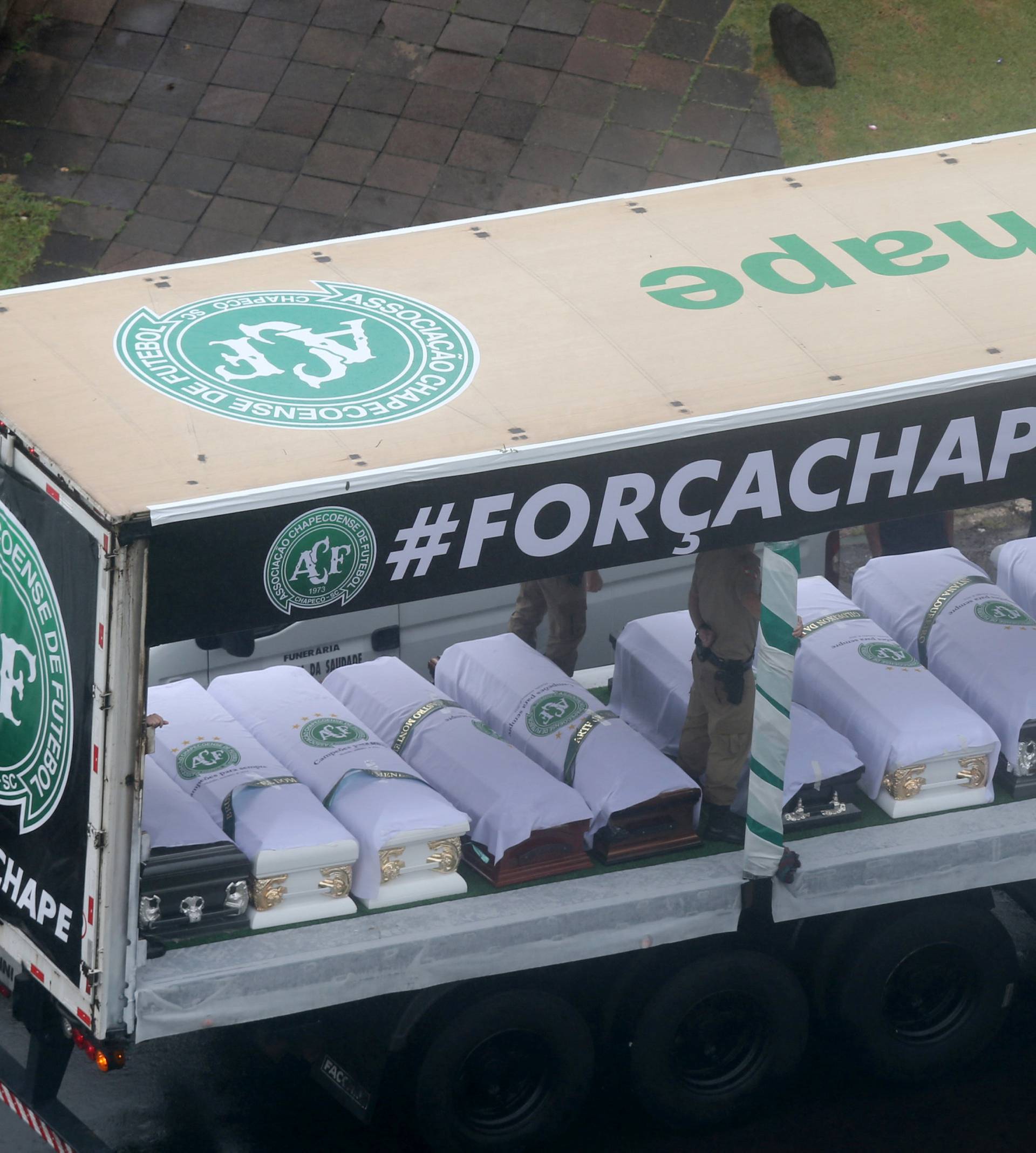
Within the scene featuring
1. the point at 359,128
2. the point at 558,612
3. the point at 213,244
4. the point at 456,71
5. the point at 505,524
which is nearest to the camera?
the point at 505,524

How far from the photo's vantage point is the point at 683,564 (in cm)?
962

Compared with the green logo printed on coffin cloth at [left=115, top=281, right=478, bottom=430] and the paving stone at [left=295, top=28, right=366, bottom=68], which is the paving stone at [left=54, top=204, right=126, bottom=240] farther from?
the green logo printed on coffin cloth at [left=115, top=281, right=478, bottom=430]

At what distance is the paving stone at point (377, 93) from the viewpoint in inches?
594

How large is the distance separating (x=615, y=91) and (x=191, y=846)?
10.5 m

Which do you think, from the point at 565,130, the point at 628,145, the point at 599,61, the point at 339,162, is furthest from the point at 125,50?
the point at 628,145

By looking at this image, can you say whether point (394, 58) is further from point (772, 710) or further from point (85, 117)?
point (772, 710)

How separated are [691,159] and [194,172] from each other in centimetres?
416

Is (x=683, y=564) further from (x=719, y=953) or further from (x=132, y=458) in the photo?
(x=132, y=458)

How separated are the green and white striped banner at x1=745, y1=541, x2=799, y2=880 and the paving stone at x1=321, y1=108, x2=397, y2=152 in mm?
9382

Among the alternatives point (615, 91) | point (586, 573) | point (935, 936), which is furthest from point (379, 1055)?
point (615, 91)

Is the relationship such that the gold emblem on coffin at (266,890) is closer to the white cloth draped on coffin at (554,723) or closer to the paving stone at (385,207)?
the white cloth draped on coffin at (554,723)

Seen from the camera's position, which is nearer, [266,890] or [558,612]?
[266,890]

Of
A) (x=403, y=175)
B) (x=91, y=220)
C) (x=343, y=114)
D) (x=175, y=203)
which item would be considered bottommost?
(x=91, y=220)

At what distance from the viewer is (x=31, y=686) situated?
606 centimetres
